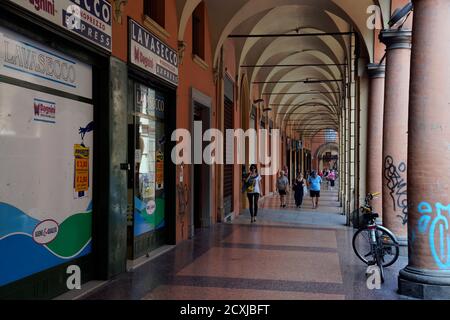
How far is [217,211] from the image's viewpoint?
12734mm

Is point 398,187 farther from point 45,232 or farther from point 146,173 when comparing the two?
point 45,232

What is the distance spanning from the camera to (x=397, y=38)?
26.2 feet

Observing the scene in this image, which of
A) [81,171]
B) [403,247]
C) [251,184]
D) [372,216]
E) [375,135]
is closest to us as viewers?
[81,171]

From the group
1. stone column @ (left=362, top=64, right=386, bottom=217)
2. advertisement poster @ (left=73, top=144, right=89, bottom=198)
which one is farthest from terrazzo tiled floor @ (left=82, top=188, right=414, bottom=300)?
stone column @ (left=362, top=64, right=386, bottom=217)

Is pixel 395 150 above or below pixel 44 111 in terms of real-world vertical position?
below

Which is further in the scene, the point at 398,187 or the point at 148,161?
the point at 398,187

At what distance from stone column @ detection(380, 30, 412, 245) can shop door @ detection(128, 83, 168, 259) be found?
401cm

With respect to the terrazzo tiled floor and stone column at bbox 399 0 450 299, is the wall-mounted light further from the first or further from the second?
the terrazzo tiled floor

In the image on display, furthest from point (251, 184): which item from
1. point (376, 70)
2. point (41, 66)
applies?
point (41, 66)

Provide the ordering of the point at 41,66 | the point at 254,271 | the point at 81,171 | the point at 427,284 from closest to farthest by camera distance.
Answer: the point at 41,66 → the point at 427,284 → the point at 81,171 → the point at 254,271

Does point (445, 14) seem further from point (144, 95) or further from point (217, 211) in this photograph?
point (217, 211)

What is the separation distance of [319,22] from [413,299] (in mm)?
11627

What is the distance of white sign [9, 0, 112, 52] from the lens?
4742 millimetres

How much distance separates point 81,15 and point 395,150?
5754mm
